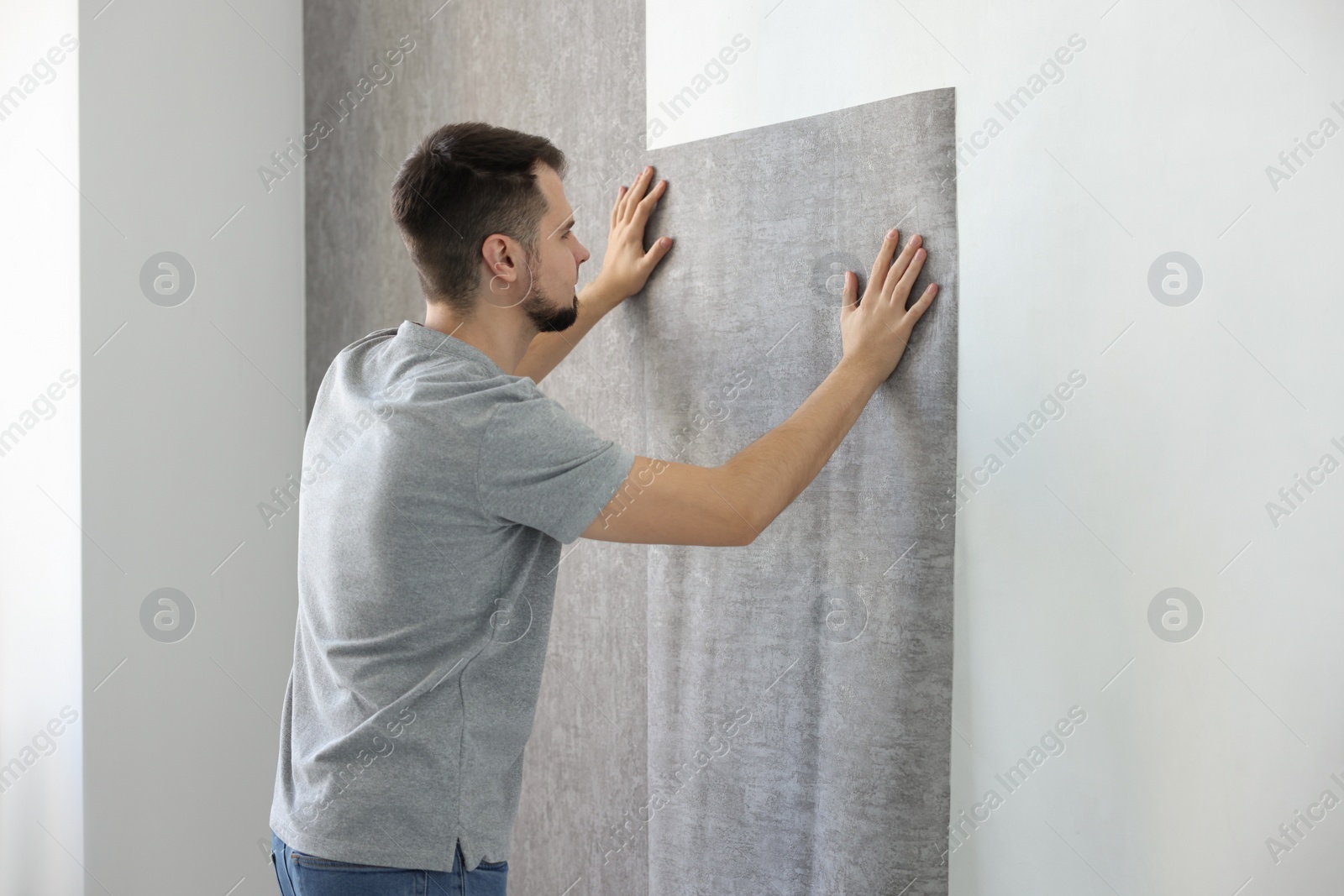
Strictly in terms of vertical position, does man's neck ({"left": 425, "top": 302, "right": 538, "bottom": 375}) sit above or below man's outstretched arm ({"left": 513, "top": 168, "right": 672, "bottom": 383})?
below

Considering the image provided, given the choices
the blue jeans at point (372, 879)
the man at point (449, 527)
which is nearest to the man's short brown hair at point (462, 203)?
the man at point (449, 527)

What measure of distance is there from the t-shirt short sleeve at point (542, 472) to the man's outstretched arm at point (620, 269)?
A: 1.59ft

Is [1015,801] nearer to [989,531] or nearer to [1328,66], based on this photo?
[989,531]

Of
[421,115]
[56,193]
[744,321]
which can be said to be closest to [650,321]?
[744,321]

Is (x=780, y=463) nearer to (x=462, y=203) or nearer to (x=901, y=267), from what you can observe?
(x=901, y=267)

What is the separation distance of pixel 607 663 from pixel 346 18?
1.45m

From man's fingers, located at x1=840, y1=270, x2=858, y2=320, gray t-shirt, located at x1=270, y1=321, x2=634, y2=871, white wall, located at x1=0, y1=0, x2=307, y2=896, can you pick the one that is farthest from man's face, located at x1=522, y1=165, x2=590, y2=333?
white wall, located at x1=0, y1=0, x2=307, y2=896

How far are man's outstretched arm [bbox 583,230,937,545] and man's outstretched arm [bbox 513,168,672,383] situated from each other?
37 centimetres

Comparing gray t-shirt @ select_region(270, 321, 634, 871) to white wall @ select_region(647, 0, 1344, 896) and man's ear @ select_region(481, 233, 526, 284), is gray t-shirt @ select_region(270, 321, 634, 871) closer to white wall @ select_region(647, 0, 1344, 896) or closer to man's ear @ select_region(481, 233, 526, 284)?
man's ear @ select_region(481, 233, 526, 284)

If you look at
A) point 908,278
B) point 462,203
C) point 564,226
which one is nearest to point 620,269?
point 564,226

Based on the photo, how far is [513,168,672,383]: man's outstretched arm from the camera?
158 cm

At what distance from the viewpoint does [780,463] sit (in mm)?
1186

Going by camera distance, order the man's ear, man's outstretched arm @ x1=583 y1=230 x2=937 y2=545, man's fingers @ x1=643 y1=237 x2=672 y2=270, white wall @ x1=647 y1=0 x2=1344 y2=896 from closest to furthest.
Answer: white wall @ x1=647 y1=0 x2=1344 y2=896 < man's outstretched arm @ x1=583 y1=230 x2=937 y2=545 < the man's ear < man's fingers @ x1=643 y1=237 x2=672 y2=270

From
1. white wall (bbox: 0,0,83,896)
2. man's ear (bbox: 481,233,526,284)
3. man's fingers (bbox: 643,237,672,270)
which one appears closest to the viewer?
man's ear (bbox: 481,233,526,284)
